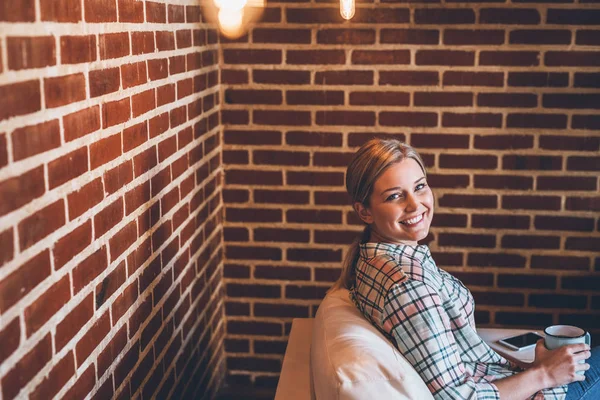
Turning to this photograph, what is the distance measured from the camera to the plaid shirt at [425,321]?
191 centimetres

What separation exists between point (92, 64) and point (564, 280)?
90.7 inches

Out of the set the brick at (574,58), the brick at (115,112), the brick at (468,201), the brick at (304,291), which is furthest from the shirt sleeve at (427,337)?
the brick at (574,58)

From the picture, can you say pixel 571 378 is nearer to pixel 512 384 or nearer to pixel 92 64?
pixel 512 384

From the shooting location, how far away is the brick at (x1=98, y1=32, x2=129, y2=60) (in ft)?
5.98

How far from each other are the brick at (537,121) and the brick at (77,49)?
6.26ft

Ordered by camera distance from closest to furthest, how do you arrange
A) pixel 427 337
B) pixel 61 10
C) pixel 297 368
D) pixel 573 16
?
pixel 61 10
pixel 427 337
pixel 297 368
pixel 573 16

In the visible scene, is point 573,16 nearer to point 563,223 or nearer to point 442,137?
point 442,137

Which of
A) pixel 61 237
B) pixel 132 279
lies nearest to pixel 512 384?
pixel 132 279

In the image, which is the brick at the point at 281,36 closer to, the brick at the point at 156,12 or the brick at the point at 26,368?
the brick at the point at 156,12

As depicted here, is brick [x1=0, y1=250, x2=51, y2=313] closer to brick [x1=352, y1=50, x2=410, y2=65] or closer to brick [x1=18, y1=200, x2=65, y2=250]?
brick [x1=18, y1=200, x2=65, y2=250]

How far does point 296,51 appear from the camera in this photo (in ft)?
10.3

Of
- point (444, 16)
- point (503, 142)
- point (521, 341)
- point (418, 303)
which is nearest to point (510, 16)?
point (444, 16)

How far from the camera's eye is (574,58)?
3.03 metres

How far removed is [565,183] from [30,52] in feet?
7.76
